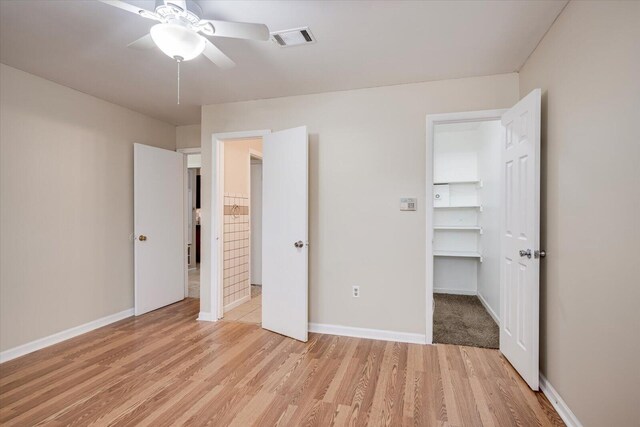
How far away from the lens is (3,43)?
2.39 metres

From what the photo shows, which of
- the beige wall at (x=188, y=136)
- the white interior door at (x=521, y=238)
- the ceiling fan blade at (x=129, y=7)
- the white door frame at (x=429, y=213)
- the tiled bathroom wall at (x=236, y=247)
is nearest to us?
the ceiling fan blade at (x=129, y=7)

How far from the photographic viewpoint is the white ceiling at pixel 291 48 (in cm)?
201

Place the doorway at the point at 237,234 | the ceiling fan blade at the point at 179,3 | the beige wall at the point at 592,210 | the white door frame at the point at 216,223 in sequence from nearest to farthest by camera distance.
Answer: the beige wall at the point at 592,210
the ceiling fan blade at the point at 179,3
the white door frame at the point at 216,223
the doorway at the point at 237,234

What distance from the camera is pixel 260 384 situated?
237 cm

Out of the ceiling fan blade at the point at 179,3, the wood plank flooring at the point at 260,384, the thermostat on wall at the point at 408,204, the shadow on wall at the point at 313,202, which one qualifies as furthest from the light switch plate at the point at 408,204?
the ceiling fan blade at the point at 179,3

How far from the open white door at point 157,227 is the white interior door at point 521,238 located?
3.92 metres

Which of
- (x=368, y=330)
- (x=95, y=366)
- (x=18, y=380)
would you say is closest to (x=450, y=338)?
(x=368, y=330)

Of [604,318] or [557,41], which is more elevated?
[557,41]

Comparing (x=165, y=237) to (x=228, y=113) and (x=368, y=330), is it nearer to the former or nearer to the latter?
(x=228, y=113)

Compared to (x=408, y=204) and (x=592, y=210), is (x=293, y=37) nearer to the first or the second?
(x=408, y=204)

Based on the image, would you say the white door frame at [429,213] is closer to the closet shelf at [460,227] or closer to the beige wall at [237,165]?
the closet shelf at [460,227]

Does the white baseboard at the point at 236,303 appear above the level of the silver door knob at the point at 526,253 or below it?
below

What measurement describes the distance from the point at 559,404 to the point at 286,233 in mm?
2444

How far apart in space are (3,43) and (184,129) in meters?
2.36
